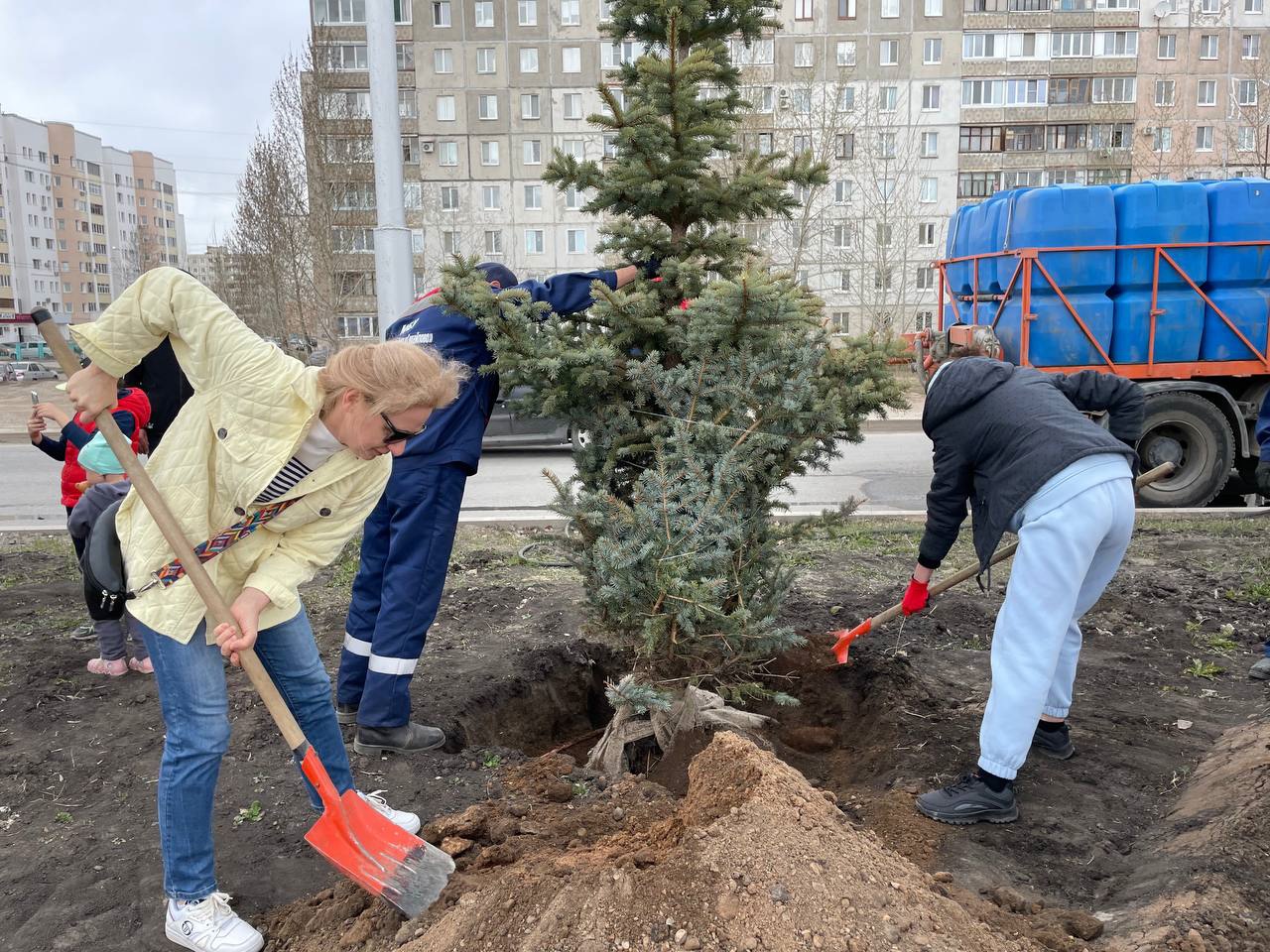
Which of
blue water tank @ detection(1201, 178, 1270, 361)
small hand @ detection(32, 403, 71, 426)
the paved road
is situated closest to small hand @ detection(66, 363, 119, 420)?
small hand @ detection(32, 403, 71, 426)

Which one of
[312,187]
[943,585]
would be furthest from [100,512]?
[312,187]

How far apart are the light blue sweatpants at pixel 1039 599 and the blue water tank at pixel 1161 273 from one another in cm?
702

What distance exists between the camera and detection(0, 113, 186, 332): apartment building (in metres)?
84.4

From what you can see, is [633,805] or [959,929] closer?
[959,929]

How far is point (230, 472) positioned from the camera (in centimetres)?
252

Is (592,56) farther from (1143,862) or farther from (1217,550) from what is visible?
(1143,862)

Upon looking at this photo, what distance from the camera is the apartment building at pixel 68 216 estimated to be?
Result: 84.4 meters

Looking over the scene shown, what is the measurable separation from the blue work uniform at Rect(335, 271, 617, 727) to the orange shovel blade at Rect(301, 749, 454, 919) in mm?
1134

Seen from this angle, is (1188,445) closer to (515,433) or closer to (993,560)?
(993,560)

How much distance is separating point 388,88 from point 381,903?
574 centimetres

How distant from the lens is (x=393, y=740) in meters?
3.79

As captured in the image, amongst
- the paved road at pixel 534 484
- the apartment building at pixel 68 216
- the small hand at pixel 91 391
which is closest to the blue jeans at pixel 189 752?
the small hand at pixel 91 391

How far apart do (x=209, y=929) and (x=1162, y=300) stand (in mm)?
9648

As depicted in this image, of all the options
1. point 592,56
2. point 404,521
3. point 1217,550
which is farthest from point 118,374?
point 592,56
